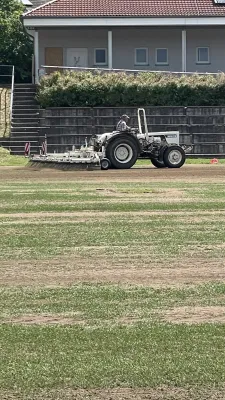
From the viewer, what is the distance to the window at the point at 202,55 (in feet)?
168

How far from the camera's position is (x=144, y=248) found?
41.8 ft

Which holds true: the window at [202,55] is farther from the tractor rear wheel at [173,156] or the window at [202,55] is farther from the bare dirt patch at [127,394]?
the bare dirt patch at [127,394]

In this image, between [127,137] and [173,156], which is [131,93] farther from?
[127,137]

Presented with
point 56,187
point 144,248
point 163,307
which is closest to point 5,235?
point 144,248

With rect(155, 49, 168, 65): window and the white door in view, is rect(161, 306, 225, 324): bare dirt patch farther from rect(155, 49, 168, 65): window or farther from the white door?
rect(155, 49, 168, 65): window

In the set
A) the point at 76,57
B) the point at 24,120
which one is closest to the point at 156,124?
the point at 24,120

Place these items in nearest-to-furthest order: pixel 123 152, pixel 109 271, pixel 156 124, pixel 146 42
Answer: pixel 109 271 → pixel 123 152 → pixel 156 124 → pixel 146 42

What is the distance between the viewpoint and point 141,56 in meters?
51.6

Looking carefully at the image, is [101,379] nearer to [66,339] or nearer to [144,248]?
[66,339]

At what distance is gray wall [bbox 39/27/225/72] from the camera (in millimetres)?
50719

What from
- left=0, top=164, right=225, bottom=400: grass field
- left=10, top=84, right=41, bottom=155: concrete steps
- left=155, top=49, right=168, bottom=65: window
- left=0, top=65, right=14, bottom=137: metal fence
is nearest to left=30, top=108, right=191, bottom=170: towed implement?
A: left=10, top=84, right=41, bottom=155: concrete steps

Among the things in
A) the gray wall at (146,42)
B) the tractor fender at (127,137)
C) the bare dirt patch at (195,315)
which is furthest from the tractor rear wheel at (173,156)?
the bare dirt patch at (195,315)

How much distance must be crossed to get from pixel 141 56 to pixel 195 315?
43.8 m

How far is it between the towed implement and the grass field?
11075 millimetres
